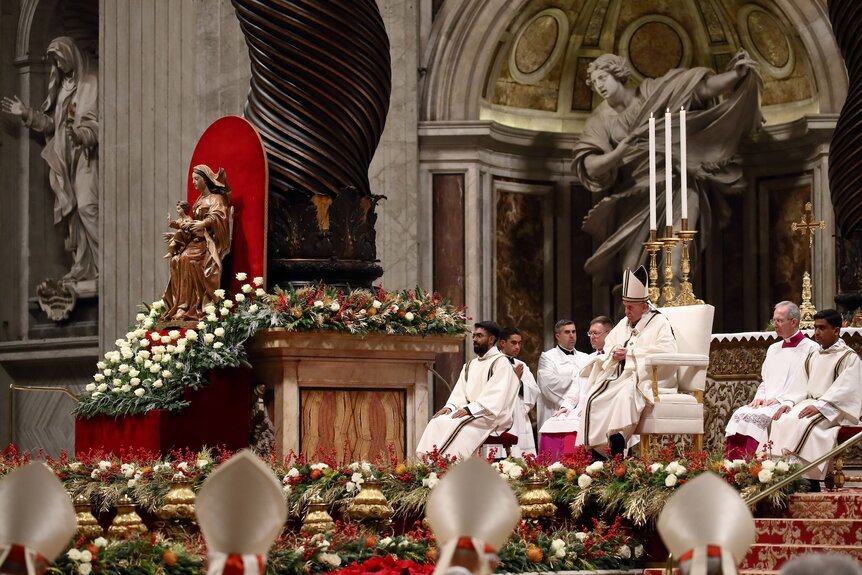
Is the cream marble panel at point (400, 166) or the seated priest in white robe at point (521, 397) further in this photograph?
the cream marble panel at point (400, 166)

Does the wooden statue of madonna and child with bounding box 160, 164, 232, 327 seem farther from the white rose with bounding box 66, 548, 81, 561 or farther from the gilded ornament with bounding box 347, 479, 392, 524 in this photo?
the white rose with bounding box 66, 548, 81, 561

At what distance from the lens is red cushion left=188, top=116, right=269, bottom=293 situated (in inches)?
335

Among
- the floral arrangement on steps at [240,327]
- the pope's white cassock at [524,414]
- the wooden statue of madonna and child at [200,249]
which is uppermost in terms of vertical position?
the wooden statue of madonna and child at [200,249]

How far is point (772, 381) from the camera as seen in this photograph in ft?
33.4

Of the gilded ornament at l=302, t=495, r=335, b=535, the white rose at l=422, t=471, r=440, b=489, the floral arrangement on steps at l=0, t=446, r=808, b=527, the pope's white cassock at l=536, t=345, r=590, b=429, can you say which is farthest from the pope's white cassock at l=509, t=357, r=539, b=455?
the gilded ornament at l=302, t=495, r=335, b=535

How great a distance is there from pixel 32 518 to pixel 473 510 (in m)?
0.95

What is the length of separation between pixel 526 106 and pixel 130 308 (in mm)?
4060

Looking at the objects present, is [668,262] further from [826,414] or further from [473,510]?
[473,510]

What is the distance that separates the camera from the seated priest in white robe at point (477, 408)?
9.83 meters

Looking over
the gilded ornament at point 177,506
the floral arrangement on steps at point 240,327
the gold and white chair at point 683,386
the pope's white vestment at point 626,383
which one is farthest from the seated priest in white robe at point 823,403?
the gilded ornament at point 177,506

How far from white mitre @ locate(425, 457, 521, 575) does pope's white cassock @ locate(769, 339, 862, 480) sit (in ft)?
19.7

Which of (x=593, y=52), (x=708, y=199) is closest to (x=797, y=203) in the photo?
(x=708, y=199)

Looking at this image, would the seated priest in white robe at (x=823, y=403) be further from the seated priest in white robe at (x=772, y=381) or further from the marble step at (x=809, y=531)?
the marble step at (x=809, y=531)

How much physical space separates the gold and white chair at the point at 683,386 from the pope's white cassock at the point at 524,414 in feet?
6.53
